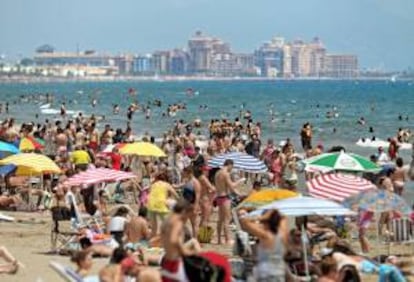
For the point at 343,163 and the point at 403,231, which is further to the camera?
the point at 343,163

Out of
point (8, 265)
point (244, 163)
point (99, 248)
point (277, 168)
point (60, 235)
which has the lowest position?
point (277, 168)

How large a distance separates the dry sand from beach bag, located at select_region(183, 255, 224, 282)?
91.0 inches

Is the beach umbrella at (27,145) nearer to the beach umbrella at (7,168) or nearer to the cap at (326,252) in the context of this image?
the beach umbrella at (7,168)

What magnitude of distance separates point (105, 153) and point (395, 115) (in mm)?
52887

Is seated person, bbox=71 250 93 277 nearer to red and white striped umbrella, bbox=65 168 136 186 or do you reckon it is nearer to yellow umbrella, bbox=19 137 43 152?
red and white striped umbrella, bbox=65 168 136 186

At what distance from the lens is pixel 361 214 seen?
47.6 feet

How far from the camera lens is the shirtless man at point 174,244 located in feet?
31.0

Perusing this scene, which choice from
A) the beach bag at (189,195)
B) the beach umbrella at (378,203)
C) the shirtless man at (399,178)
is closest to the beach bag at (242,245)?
the beach bag at (189,195)

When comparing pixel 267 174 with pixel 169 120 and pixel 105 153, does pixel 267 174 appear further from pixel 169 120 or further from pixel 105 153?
pixel 169 120

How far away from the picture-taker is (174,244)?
31.0 feet

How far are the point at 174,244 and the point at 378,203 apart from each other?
451 centimetres

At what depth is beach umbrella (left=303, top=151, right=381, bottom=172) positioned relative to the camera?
16.9 m

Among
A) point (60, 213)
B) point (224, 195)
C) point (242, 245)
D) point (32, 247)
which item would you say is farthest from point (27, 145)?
point (242, 245)

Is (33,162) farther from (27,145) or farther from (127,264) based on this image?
(127,264)
